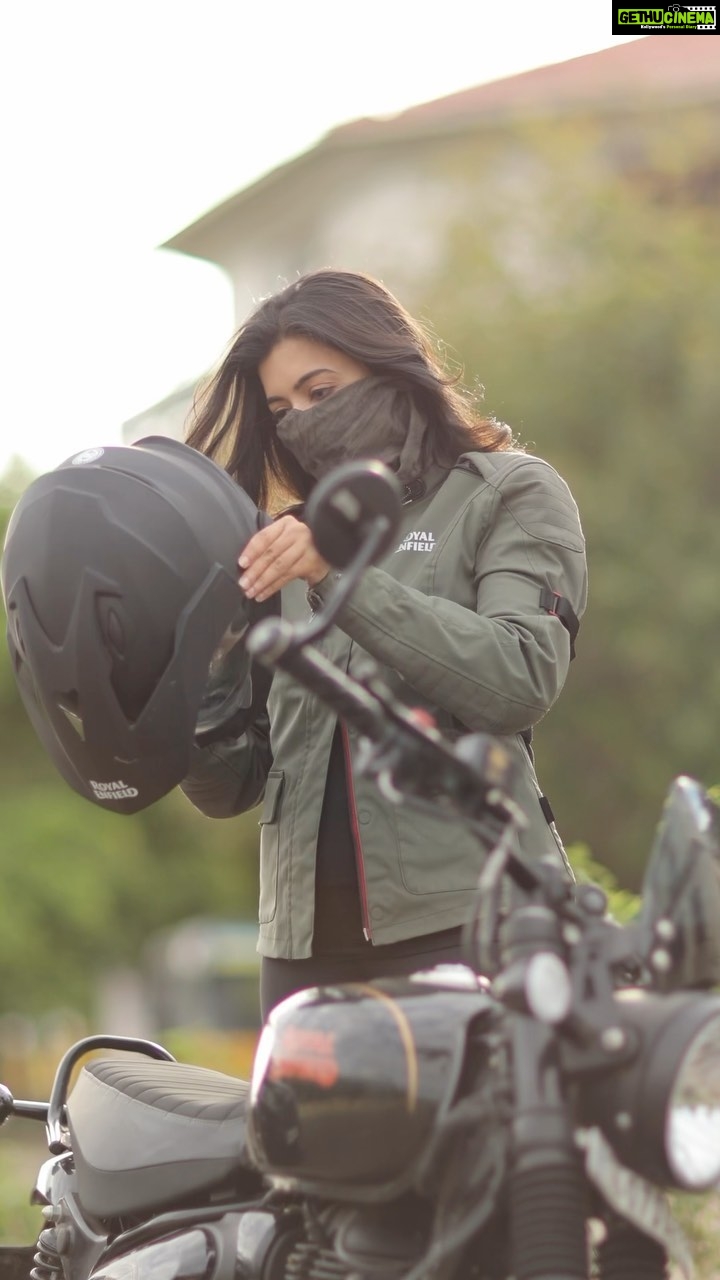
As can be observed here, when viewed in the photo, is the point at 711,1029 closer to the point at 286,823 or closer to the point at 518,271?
the point at 286,823

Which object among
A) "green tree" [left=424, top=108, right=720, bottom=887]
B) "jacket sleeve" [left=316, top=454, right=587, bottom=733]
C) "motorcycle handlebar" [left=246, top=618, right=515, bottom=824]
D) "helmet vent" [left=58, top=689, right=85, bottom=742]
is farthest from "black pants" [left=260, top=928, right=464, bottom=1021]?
"green tree" [left=424, top=108, right=720, bottom=887]

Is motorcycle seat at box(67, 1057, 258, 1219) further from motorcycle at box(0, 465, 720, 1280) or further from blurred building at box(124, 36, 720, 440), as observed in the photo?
blurred building at box(124, 36, 720, 440)

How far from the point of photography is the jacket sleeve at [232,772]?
335cm

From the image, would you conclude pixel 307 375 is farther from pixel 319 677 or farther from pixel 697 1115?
pixel 697 1115

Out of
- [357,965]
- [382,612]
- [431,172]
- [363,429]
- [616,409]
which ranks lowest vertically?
[616,409]

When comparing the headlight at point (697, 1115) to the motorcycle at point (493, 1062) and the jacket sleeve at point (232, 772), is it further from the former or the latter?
the jacket sleeve at point (232, 772)

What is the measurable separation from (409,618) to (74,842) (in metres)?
24.1

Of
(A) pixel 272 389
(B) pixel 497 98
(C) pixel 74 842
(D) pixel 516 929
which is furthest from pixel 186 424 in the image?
(B) pixel 497 98

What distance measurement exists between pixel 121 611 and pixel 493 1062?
1.11 meters

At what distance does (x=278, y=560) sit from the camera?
9.32 ft

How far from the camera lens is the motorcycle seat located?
264cm

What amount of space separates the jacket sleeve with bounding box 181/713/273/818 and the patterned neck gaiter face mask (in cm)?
52

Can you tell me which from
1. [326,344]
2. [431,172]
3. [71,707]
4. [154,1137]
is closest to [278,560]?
[71,707]

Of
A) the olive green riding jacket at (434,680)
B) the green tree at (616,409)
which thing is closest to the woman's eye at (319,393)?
the olive green riding jacket at (434,680)
